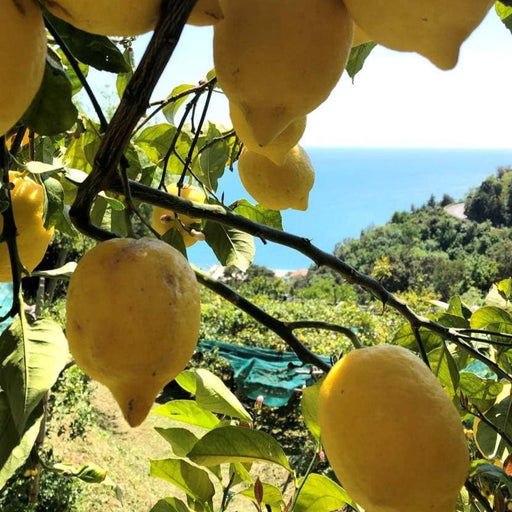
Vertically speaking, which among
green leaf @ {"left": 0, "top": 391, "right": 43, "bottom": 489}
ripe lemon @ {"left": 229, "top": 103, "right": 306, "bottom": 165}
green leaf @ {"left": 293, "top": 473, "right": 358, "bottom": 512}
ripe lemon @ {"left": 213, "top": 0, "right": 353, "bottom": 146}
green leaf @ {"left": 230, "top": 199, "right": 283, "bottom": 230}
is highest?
ripe lemon @ {"left": 213, "top": 0, "right": 353, "bottom": 146}

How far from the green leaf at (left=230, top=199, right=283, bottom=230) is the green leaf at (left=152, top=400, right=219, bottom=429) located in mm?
279

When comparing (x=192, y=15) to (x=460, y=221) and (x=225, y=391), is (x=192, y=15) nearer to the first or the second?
(x=225, y=391)

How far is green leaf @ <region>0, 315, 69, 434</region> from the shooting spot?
319mm

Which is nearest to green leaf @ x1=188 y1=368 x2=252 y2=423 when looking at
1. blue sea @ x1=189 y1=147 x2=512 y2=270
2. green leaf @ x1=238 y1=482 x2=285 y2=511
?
green leaf @ x1=238 y1=482 x2=285 y2=511

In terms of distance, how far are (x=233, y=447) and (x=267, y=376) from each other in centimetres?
491

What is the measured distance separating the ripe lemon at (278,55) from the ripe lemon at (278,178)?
0.77ft

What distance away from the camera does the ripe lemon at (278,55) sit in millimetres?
246

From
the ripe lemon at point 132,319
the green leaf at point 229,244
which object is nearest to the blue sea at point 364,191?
the green leaf at point 229,244

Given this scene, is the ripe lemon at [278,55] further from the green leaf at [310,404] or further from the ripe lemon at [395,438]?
the green leaf at [310,404]

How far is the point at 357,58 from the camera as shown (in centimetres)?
49

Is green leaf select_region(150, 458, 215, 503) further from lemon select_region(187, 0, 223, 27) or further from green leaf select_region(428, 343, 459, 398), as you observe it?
lemon select_region(187, 0, 223, 27)

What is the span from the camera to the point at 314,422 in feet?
1.70

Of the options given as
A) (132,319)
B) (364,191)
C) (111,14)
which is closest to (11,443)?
(132,319)

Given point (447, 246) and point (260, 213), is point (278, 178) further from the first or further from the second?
point (447, 246)
